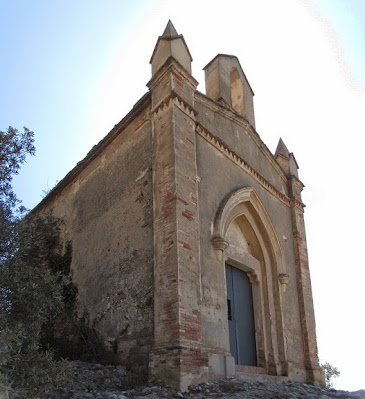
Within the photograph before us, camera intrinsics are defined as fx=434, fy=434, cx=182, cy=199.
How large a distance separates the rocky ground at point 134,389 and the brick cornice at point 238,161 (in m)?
5.24

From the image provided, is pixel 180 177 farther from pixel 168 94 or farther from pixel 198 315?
pixel 198 315

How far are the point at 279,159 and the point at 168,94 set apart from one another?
6476mm

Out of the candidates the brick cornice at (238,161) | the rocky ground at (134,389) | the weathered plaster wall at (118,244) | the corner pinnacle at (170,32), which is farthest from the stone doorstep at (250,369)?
the corner pinnacle at (170,32)

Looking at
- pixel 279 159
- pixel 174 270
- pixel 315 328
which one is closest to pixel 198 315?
pixel 174 270

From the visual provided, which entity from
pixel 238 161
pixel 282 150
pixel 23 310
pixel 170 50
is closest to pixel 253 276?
pixel 238 161

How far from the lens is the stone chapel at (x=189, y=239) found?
25.8 ft

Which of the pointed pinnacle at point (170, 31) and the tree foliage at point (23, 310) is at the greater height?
the pointed pinnacle at point (170, 31)

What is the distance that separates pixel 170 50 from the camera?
960 cm

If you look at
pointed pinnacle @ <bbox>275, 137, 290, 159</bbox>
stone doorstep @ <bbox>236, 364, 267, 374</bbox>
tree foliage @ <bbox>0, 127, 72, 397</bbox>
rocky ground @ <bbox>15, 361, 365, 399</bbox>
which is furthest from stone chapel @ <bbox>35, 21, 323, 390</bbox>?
tree foliage @ <bbox>0, 127, 72, 397</bbox>

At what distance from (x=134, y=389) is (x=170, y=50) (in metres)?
6.90

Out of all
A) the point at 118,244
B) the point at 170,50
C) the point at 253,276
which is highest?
the point at 170,50

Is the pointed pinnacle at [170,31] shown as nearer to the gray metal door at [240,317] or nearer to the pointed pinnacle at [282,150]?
the gray metal door at [240,317]

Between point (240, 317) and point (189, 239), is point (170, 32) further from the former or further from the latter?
point (240, 317)

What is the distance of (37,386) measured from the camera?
504 centimetres
